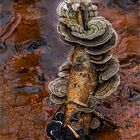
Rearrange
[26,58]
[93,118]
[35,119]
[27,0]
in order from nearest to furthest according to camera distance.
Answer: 1. [93,118]
2. [35,119]
3. [26,58]
4. [27,0]

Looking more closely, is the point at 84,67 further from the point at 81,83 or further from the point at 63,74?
the point at 63,74

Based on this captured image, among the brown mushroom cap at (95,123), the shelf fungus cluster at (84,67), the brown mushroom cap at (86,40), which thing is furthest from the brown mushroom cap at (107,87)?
the brown mushroom cap at (86,40)

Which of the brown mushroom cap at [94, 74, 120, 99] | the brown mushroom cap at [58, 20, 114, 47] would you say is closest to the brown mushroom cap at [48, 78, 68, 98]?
the brown mushroom cap at [94, 74, 120, 99]

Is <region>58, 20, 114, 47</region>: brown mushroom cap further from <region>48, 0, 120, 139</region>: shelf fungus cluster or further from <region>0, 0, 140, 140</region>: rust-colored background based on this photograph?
<region>0, 0, 140, 140</region>: rust-colored background

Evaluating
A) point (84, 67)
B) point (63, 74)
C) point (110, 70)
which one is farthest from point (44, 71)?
point (110, 70)

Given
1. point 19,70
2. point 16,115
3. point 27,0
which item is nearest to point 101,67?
point 16,115

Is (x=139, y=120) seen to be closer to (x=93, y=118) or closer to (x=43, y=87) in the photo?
(x=93, y=118)
